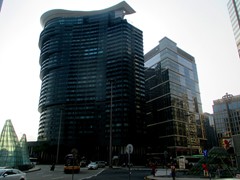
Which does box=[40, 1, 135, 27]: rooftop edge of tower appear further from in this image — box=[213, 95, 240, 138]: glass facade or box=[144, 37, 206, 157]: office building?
box=[213, 95, 240, 138]: glass facade

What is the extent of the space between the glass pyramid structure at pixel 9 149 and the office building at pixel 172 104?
→ 86.7m

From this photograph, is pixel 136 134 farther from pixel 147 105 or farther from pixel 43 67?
pixel 43 67

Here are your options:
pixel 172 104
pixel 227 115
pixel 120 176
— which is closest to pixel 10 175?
pixel 120 176

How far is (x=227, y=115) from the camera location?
148250mm

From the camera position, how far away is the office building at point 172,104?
120 m

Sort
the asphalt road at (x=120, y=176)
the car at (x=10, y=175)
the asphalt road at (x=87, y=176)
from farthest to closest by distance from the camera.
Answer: the asphalt road at (x=120, y=176)
the asphalt road at (x=87, y=176)
the car at (x=10, y=175)

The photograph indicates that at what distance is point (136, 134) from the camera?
125250 millimetres

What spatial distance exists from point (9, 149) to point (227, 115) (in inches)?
5670

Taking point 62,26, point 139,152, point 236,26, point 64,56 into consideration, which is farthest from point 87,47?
point 236,26

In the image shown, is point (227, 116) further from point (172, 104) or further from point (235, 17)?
point (235, 17)

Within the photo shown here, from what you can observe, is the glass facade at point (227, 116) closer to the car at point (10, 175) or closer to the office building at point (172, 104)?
the office building at point (172, 104)

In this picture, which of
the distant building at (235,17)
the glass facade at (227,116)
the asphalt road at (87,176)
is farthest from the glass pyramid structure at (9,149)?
the glass facade at (227,116)

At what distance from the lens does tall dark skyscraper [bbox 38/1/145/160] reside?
125 meters

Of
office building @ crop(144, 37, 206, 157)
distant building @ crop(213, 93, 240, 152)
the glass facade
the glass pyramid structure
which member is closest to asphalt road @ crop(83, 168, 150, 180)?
the glass pyramid structure
